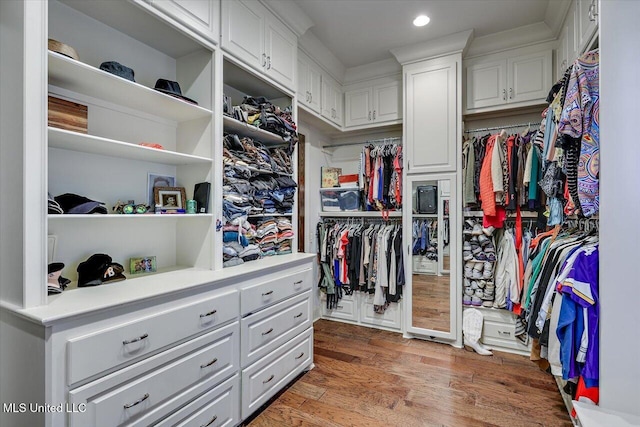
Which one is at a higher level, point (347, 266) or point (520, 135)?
point (520, 135)

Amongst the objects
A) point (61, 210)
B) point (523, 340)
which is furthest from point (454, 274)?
point (61, 210)

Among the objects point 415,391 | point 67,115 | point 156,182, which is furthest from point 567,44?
point 67,115

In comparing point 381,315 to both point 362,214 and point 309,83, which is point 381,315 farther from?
point 309,83

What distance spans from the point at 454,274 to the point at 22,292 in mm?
3079

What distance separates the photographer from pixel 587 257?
1461 mm

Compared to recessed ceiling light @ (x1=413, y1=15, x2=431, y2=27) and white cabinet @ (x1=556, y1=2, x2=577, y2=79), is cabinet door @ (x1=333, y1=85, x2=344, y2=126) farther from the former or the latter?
white cabinet @ (x1=556, y1=2, x2=577, y2=79)

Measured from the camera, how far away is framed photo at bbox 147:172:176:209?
1.90 m

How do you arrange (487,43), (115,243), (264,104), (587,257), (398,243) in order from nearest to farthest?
(587,257), (115,243), (264,104), (487,43), (398,243)

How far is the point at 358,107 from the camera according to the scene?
365 cm

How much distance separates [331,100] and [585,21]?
7.17ft

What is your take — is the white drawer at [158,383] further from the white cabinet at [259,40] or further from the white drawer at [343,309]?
the white drawer at [343,309]

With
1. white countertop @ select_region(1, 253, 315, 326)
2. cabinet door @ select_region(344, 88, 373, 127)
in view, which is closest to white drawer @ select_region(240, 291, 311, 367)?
white countertop @ select_region(1, 253, 315, 326)

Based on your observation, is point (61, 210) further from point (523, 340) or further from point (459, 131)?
point (523, 340)

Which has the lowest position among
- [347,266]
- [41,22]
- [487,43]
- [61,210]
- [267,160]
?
[347,266]
